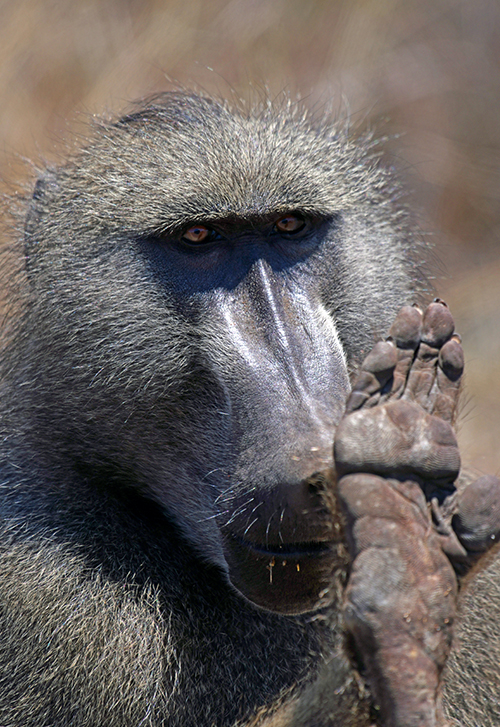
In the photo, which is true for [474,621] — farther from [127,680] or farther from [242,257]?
[242,257]

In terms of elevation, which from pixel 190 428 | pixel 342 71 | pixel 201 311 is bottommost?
pixel 190 428

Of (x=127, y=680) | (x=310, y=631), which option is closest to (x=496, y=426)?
(x=310, y=631)

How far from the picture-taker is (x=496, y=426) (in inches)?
238

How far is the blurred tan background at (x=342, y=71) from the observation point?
7270 mm

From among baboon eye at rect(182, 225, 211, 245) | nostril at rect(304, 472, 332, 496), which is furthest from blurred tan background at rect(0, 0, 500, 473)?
nostril at rect(304, 472, 332, 496)

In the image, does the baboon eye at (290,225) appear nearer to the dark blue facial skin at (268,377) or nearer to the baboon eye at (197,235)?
the dark blue facial skin at (268,377)

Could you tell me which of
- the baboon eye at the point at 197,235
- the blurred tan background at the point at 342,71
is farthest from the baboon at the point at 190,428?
the blurred tan background at the point at 342,71

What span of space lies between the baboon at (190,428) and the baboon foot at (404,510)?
0.05 m

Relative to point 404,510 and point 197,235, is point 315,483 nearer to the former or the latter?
point 404,510

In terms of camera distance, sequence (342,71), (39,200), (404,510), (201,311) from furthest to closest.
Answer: (342,71) < (39,200) < (201,311) < (404,510)

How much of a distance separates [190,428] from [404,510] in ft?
2.98

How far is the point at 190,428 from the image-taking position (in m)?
2.39

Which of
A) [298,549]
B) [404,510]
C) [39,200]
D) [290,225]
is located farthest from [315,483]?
[39,200]

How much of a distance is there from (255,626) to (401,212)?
1562mm
